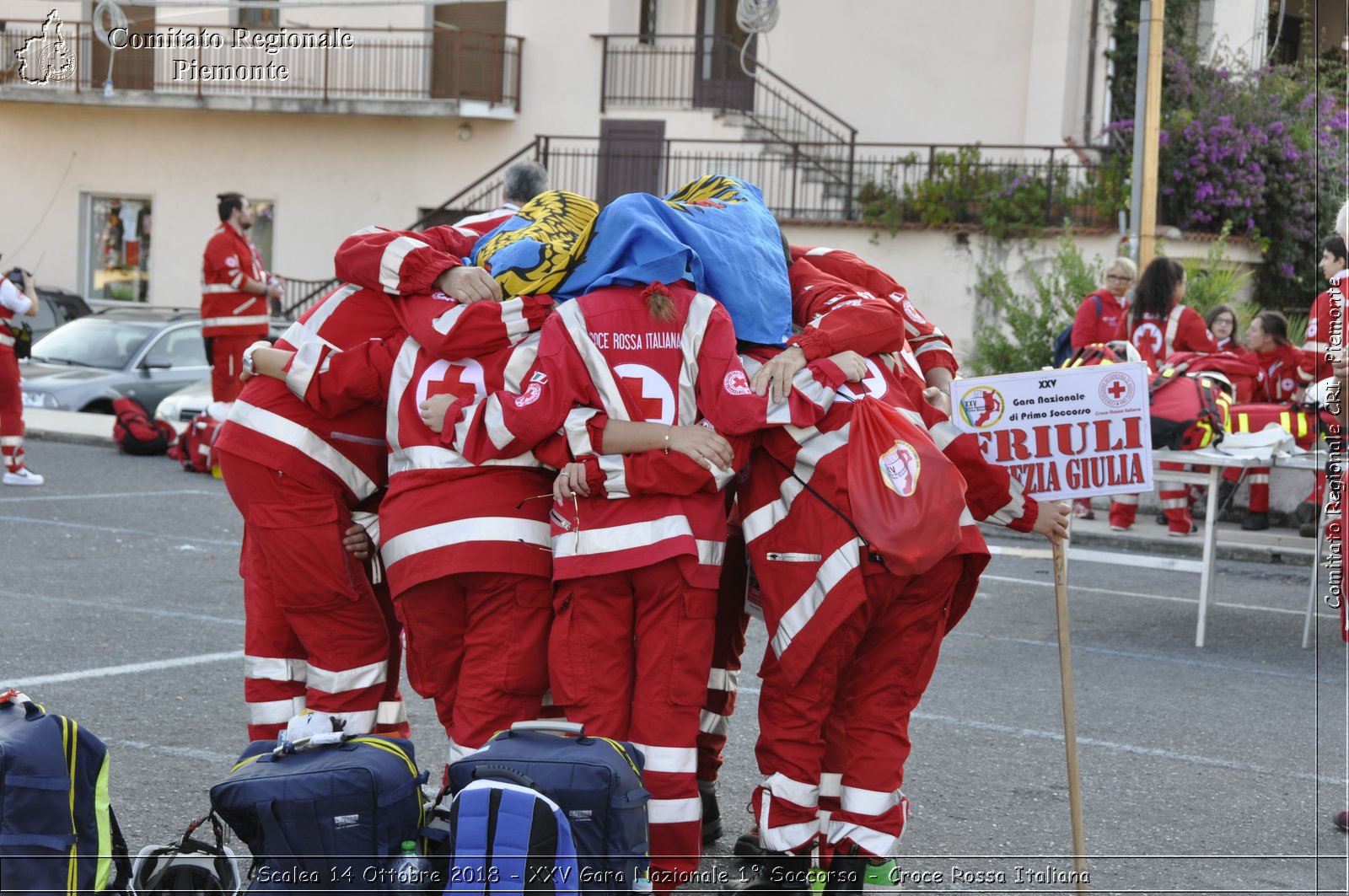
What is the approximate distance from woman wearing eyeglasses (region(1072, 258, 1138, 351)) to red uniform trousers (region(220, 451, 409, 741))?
8.90 meters

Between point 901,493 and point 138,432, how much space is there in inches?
457

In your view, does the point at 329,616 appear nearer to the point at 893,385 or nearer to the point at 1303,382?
the point at 893,385

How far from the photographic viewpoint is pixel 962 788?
5.41 metres

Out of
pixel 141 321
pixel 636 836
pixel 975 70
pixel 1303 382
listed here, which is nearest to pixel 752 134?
pixel 975 70

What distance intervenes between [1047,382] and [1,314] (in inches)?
370

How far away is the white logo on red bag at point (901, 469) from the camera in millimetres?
3992

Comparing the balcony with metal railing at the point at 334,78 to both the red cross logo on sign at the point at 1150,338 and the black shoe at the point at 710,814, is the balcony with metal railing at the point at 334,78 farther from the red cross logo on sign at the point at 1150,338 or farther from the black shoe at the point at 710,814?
the black shoe at the point at 710,814

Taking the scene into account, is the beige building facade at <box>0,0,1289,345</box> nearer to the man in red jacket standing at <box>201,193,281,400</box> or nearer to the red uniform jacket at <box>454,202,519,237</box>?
the man in red jacket standing at <box>201,193,281,400</box>

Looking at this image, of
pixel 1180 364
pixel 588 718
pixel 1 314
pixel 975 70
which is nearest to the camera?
pixel 588 718

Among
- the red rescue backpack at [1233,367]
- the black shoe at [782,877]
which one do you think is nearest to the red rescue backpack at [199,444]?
the red rescue backpack at [1233,367]

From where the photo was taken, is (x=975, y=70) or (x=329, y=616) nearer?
(x=329, y=616)

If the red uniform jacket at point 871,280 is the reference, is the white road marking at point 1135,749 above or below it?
below

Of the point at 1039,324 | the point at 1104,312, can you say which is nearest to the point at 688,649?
the point at 1104,312

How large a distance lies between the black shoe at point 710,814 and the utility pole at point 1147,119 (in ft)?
35.0
